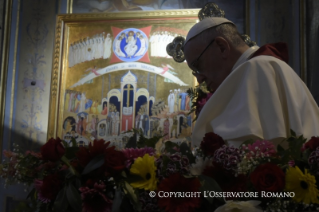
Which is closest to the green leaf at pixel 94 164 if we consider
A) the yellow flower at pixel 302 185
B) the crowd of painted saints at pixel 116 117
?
the yellow flower at pixel 302 185

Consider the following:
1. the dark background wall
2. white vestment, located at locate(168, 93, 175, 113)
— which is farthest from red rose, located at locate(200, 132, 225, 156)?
the dark background wall

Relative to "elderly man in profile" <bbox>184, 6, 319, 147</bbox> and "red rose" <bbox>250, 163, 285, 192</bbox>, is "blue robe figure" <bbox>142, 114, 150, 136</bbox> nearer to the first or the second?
"elderly man in profile" <bbox>184, 6, 319, 147</bbox>

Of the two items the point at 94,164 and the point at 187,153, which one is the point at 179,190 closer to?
the point at 187,153

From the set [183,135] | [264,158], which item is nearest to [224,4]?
[183,135]

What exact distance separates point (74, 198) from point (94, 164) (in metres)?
0.14

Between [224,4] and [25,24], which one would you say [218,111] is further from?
[25,24]

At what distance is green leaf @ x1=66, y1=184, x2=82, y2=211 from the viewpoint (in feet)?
4.65

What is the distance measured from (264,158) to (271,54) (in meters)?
1.24

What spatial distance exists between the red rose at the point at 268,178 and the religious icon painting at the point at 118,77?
12.5 feet

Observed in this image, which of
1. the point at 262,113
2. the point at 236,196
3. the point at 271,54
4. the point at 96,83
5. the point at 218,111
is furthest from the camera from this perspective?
the point at 96,83

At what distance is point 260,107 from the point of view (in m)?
2.05

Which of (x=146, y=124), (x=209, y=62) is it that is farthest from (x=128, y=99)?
(x=209, y=62)

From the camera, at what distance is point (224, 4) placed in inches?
224

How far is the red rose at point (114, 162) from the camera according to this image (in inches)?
58.3
